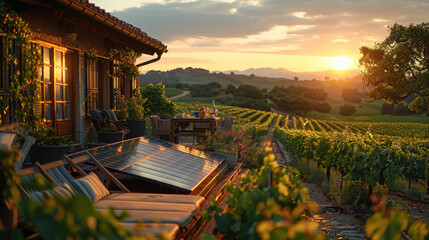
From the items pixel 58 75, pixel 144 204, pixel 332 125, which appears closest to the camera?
pixel 144 204

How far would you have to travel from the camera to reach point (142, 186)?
16.9 feet

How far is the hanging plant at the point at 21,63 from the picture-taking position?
5094 millimetres

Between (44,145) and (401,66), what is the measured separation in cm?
2541

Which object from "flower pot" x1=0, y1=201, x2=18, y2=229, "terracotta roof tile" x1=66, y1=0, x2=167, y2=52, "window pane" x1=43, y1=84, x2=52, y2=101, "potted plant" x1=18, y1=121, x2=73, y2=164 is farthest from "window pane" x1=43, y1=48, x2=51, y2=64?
"flower pot" x1=0, y1=201, x2=18, y2=229

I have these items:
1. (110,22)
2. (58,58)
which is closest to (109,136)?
(58,58)

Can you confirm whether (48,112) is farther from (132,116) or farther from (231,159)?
(231,159)

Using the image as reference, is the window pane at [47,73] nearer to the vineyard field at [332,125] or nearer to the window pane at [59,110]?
the window pane at [59,110]

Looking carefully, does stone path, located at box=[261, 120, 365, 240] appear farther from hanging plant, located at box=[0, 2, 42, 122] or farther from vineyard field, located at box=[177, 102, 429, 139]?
vineyard field, located at box=[177, 102, 429, 139]

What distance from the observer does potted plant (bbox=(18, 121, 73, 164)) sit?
509 centimetres

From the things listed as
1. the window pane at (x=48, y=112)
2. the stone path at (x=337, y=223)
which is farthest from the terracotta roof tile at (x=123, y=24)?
the stone path at (x=337, y=223)

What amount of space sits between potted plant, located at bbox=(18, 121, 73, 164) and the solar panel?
1.66 feet

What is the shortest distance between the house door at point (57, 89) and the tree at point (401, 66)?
22.6m

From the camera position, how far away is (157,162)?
543cm

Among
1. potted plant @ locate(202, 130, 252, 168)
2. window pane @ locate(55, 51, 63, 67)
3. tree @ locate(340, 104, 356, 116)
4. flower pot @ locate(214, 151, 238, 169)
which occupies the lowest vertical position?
tree @ locate(340, 104, 356, 116)
